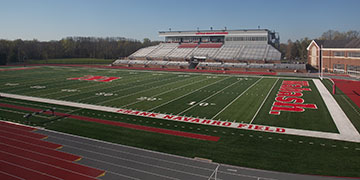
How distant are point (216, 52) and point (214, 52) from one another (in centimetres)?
60

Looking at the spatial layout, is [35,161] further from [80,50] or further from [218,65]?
[80,50]

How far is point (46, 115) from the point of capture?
75.5 feet

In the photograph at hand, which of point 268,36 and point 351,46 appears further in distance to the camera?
point 268,36

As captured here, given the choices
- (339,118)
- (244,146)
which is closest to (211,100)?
(339,118)

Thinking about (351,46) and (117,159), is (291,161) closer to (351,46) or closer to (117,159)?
(117,159)

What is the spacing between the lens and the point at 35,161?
1423 cm

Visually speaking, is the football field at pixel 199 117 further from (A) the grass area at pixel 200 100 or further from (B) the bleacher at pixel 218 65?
(B) the bleacher at pixel 218 65

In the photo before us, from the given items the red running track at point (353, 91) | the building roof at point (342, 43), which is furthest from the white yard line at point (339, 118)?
the building roof at point (342, 43)

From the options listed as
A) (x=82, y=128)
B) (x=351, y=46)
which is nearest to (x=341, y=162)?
(x=82, y=128)

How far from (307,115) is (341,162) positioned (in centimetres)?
956

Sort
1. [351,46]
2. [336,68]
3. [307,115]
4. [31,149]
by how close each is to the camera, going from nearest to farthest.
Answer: [31,149] → [307,115] → [351,46] → [336,68]

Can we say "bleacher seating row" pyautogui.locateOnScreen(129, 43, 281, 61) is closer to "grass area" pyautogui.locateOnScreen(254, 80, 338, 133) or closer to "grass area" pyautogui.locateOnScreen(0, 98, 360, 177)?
"grass area" pyautogui.locateOnScreen(254, 80, 338, 133)

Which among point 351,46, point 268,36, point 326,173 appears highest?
point 268,36

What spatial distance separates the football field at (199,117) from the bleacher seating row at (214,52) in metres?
37.3
